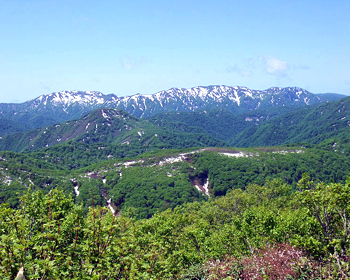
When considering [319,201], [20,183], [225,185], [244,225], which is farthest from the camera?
[225,185]

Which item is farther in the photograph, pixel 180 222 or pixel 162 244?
pixel 180 222

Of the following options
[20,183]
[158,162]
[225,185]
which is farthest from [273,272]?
[158,162]

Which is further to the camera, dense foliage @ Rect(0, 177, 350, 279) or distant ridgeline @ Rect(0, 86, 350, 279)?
distant ridgeline @ Rect(0, 86, 350, 279)

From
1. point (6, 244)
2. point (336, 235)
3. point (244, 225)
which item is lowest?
point (244, 225)

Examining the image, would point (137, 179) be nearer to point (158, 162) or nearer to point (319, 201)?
point (158, 162)

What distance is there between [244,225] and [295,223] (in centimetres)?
731

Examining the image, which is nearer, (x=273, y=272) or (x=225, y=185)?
(x=273, y=272)

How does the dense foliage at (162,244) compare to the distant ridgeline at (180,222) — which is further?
the distant ridgeline at (180,222)

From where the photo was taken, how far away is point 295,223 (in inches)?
1244

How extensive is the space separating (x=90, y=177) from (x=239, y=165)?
4028 inches

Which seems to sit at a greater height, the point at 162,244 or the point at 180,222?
the point at 162,244

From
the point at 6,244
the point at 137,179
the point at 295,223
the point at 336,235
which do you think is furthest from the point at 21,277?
the point at 137,179

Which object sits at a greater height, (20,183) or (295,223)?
(295,223)

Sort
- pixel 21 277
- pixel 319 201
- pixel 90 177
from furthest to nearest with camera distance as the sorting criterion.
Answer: pixel 90 177, pixel 319 201, pixel 21 277
